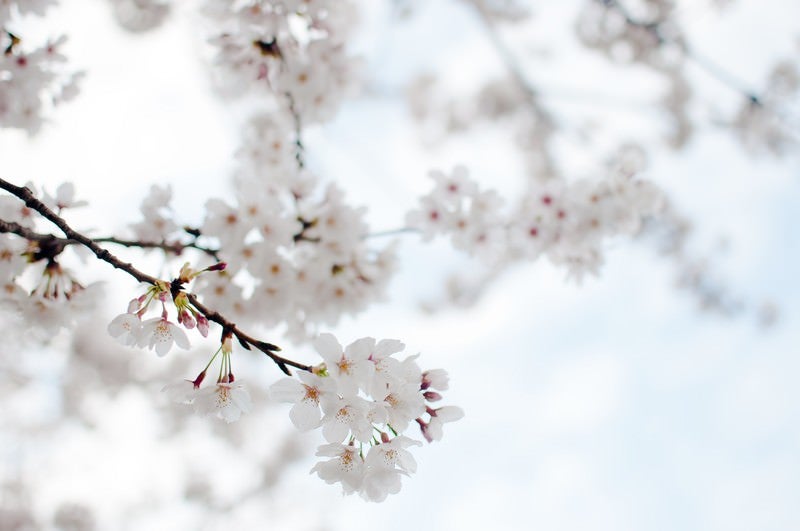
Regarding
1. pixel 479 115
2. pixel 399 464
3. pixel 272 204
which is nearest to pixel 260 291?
pixel 272 204

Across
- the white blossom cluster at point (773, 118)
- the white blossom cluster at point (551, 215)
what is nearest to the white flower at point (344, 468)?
the white blossom cluster at point (551, 215)

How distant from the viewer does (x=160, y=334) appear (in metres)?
1.52

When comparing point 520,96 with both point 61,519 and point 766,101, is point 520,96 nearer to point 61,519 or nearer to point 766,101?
point 766,101

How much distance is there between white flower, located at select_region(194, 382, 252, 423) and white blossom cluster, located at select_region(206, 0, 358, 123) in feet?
6.81

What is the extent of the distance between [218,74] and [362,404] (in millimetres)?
2527

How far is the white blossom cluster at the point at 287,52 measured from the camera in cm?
295

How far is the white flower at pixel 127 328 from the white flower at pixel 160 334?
13 mm

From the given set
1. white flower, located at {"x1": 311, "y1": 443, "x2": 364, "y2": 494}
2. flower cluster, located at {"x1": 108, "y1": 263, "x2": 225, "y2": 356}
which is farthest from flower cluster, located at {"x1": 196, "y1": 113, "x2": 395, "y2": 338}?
white flower, located at {"x1": 311, "y1": 443, "x2": 364, "y2": 494}

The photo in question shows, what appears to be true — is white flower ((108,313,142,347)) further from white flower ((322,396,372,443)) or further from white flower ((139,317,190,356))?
white flower ((322,396,372,443))

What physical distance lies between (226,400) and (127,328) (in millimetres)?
341

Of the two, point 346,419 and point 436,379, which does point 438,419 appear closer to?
point 436,379

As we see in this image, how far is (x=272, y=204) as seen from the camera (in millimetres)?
2627

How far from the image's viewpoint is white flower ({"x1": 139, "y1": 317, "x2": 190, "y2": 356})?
151 centimetres

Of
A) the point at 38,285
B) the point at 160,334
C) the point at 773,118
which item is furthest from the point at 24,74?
the point at 773,118
